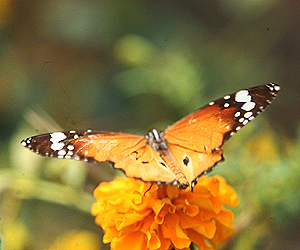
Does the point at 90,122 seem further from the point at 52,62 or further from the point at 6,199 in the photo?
the point at 6,199

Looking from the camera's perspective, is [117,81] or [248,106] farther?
[117,81]

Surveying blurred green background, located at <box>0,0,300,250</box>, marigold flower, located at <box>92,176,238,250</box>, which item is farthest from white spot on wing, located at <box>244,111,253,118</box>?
blurred green background, located at <box>0,0,300,250</box>

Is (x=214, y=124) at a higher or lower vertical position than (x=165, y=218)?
higher

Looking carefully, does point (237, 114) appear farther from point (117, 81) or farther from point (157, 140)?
point (117, 81)

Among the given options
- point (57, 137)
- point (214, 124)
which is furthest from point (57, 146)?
point (214, 124)

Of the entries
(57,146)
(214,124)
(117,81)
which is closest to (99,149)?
(57,146)

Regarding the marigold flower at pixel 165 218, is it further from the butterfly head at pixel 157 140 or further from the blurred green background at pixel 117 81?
the blurred green background at pixel 117 81

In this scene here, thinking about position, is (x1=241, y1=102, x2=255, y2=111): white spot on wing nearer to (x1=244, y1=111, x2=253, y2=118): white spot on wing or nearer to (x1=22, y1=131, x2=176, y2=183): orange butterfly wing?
(x1=244, y1=111, x2=253, y2=118): white spot on wing
